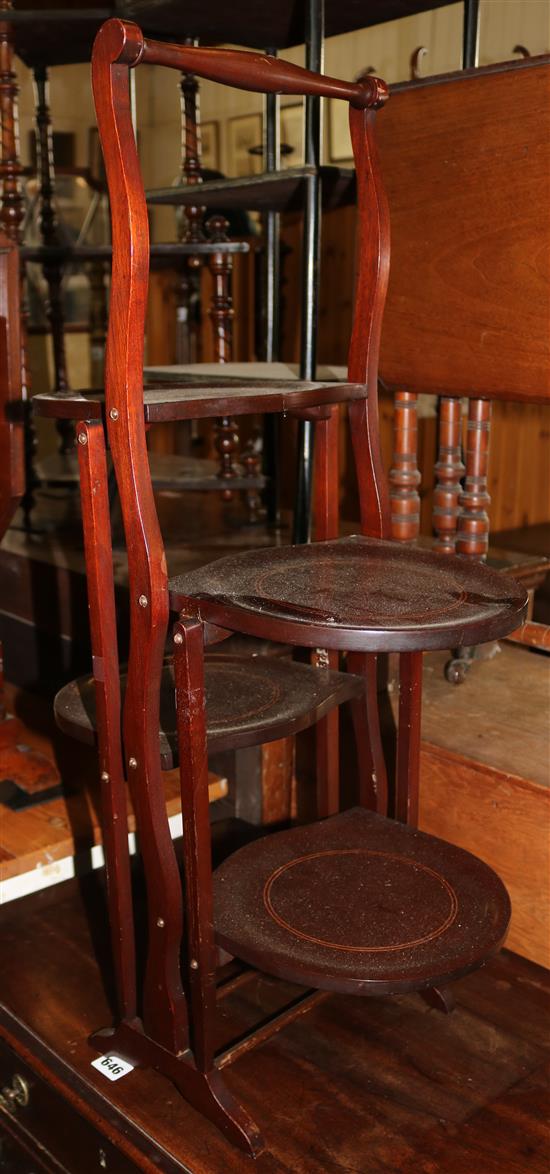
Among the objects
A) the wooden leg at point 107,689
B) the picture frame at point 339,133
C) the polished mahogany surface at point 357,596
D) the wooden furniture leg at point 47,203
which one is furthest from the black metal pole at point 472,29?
the picture frame at point 339,133

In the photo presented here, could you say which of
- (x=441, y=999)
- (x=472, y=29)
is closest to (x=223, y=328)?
(x=472, y=29)

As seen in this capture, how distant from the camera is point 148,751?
116 centimetres

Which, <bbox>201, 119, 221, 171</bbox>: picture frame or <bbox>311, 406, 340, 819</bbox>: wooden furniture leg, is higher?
<bbox>201, 119, 221, 171</bbox>: picture frame

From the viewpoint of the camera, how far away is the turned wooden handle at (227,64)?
0.98m

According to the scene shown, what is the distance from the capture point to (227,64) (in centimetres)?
106

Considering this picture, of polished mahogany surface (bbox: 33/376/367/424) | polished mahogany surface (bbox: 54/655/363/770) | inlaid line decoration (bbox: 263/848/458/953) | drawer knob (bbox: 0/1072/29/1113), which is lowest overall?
drawer knob (bbox: 0/1072/29/1113)

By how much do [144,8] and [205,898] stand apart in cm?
168

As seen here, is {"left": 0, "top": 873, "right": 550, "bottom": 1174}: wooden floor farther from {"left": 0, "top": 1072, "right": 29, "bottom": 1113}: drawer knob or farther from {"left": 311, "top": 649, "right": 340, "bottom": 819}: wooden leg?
{"left": 311, "top": 649, "right": 340, "bottom": 819}: wooden leg

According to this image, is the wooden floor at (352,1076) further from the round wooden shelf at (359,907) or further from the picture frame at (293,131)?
the picture frame at (293,131)

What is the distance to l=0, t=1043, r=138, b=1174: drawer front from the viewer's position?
1250 millimetres

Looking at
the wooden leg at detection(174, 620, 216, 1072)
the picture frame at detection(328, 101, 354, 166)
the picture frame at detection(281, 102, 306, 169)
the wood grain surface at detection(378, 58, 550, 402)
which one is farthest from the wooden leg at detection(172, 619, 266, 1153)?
the picture frame at detection(281, 102, 306, 169)

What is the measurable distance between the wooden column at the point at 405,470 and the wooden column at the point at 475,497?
8 cm

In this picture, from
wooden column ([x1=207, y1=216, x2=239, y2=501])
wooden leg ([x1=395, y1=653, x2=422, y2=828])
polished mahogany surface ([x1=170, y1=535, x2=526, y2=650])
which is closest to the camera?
polished mahogany surface ([x1=170, y1=535, x2=526, y2=650])

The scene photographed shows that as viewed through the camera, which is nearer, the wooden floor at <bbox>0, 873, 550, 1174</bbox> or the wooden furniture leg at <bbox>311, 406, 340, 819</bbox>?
the wooden floor at <bbox>0, 873, 550, 1174</bbox>
